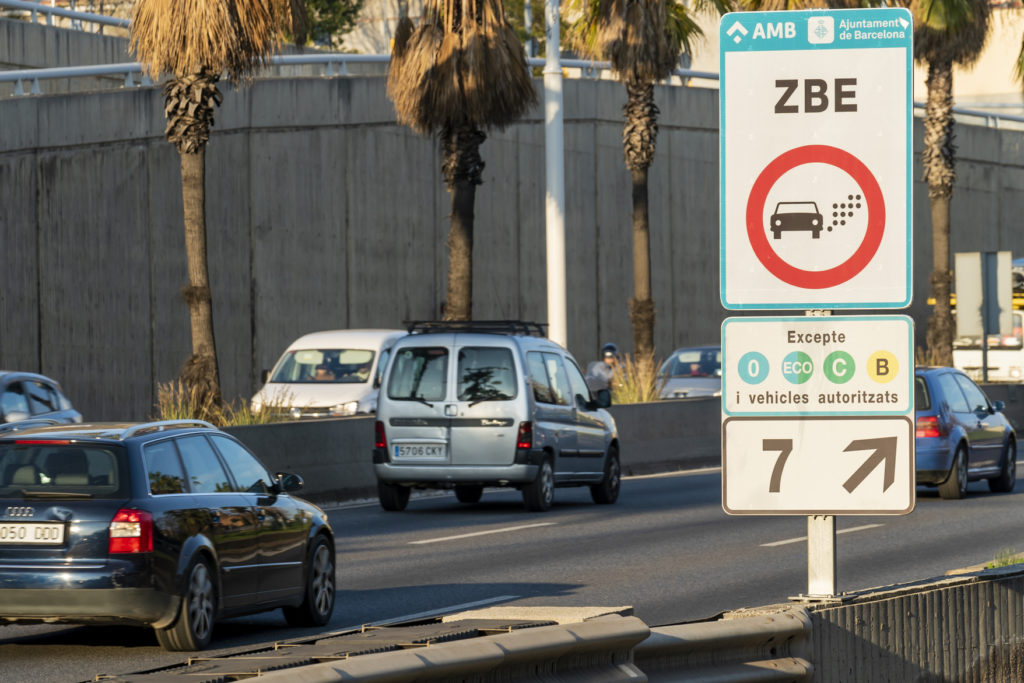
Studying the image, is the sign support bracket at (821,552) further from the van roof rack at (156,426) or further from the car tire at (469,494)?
the car tire at (469,494)

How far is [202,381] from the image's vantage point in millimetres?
23406

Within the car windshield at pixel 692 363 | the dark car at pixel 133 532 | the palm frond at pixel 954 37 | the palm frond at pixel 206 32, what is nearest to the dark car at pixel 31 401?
the palm frond at pixel 206 32

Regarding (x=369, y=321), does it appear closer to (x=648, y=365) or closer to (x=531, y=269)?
(x=531, y=269)

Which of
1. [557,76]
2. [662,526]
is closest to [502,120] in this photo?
[557,76]

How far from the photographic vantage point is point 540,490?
805 inches

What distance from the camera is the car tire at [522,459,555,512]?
20391 millimetres

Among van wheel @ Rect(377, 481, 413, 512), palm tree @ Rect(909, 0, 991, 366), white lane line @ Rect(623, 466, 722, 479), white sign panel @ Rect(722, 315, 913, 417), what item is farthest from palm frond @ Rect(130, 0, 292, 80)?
palm tree @ Rect(909, 0, 991, 366)

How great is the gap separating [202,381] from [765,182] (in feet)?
58.2

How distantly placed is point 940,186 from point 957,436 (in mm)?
21863

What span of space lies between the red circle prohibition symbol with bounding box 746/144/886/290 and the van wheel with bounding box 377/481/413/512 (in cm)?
1453

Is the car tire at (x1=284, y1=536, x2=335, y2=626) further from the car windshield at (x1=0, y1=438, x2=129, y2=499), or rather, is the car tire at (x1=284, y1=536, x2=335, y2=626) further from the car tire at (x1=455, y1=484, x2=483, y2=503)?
the car tire at (x1=455, y1=484, x2=483, y2=503)

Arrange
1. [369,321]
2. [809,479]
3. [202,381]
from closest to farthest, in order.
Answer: [809,479]
[202,381]
[369,321]

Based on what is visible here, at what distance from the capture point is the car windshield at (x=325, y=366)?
26.2m

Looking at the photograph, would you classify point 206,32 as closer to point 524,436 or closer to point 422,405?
point 422,405
